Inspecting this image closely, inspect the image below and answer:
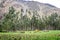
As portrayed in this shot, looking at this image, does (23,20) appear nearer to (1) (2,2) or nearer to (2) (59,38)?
(1) (2,2)

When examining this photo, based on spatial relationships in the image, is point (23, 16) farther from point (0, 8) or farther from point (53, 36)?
point (53, 36)

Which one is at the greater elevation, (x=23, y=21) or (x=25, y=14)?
(x=25, y=14)

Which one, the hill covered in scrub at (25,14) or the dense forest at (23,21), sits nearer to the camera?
the hill covered in scrub at (25,14)

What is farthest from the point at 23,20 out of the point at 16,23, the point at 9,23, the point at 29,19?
the point at 9,23

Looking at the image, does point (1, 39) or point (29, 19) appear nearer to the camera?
point (1, 39)

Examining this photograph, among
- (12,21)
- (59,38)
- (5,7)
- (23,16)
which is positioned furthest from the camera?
(23,16)

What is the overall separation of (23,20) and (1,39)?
10639 mm

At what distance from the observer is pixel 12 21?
14.3 metres

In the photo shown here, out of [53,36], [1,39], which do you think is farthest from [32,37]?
[1,39]

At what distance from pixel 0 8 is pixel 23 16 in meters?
3.89

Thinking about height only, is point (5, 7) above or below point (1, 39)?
above

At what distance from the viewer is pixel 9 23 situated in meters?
13.7

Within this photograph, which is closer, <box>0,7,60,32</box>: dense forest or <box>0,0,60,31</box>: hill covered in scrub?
<box>0,0,60,31</box>: hill covered in scrub

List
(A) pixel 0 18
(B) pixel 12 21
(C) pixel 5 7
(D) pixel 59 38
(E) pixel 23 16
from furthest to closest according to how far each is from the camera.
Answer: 1. (E) pixel 23 16
2. (B) pixel 12 21
3. (A) pixel 0 18
4. (C) pixel 5 7
5. (D) pixel 59 38
